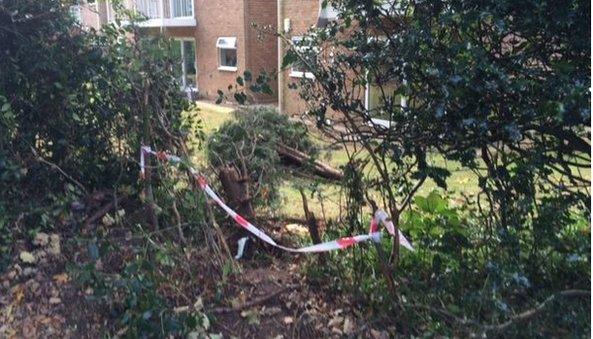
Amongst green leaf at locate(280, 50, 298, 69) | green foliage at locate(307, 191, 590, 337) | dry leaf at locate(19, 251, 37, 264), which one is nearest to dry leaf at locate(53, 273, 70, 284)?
dry leaf at locate(19, 251, 37, 264)

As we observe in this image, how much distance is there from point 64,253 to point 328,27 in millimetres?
2685

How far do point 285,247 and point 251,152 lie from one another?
1238mm

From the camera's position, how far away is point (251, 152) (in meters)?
5.62

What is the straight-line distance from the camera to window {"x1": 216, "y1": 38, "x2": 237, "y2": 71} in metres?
22.2

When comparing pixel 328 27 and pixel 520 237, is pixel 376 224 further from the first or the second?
pixel 328 27

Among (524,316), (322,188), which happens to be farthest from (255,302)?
→ (524,316)

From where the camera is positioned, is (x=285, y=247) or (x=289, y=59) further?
(x=285, y=247)

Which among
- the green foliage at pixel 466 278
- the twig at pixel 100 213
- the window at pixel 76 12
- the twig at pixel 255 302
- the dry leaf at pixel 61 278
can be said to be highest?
the window at pixel 76 12

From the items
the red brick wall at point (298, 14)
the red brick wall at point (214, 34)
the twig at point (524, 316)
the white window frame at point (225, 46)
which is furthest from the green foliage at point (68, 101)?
the white window frame at point (225, 46)

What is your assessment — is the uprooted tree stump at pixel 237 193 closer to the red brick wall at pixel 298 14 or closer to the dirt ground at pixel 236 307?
the dirt ground at pixel 236 307

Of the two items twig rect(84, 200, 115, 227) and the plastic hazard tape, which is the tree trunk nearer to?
the plastic hazard tape

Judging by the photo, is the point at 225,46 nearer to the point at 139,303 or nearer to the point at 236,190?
the point at 236,190

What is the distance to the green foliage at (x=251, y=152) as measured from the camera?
5344 millimetres

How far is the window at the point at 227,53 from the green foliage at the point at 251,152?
47.0 feet
